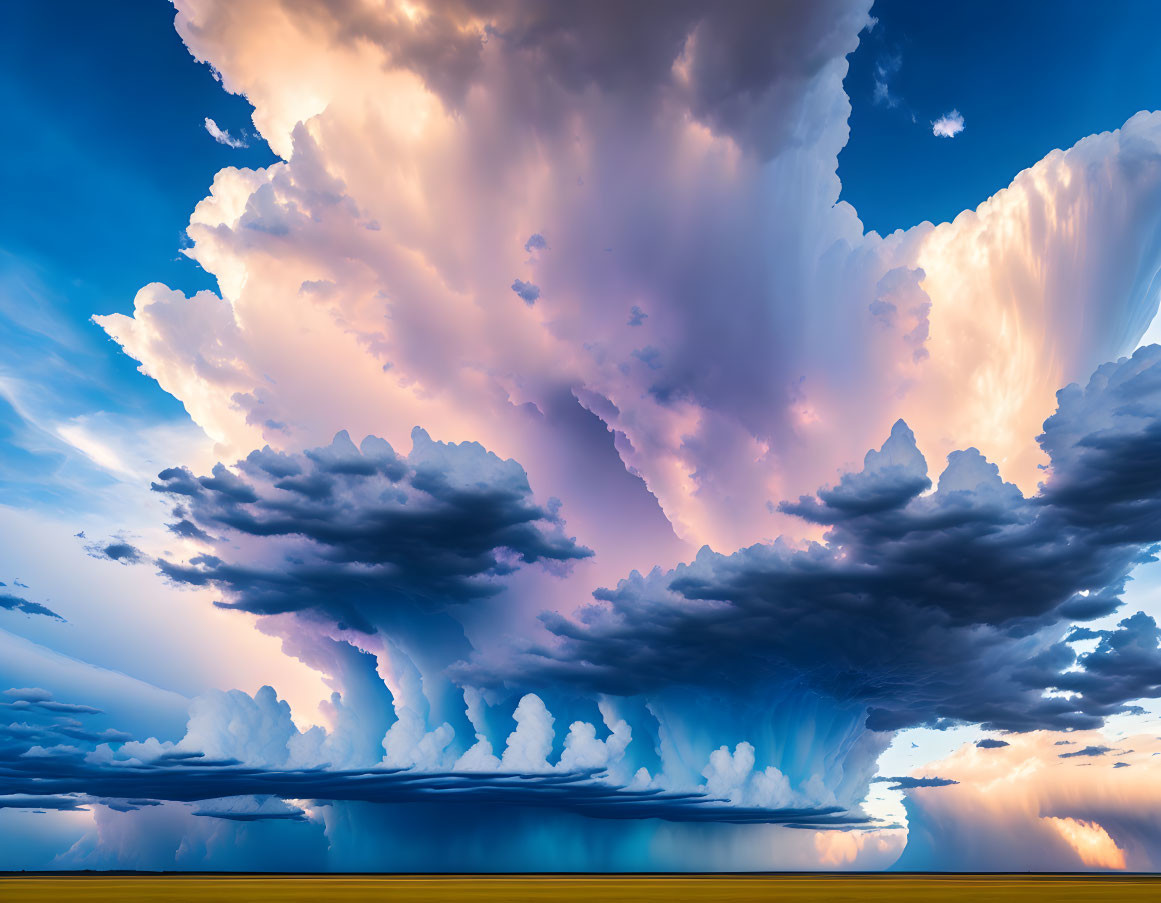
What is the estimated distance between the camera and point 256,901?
87250 millimetres

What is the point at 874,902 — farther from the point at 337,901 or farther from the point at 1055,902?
the point at 337,901

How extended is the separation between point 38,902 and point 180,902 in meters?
26.2

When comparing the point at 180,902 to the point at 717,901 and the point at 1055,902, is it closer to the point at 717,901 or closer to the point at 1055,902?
the point at 717,901

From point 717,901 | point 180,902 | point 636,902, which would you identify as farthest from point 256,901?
point 717,901

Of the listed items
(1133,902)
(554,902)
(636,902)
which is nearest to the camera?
(1133,902)

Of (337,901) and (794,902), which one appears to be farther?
(794,902)

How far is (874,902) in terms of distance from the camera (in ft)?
286

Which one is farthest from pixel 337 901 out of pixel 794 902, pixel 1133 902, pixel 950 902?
pixel 1133 902

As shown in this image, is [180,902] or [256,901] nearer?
[180,902]

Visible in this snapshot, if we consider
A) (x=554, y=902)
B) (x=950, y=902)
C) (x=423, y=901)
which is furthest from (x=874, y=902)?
(x=423, y=901)

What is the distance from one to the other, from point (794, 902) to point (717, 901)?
8.26 meters

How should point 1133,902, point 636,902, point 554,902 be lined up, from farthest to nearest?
point 636,902, point 554,902, point 1133,902

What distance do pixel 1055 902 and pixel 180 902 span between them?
9021cm

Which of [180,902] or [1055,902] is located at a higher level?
[1055,902]
